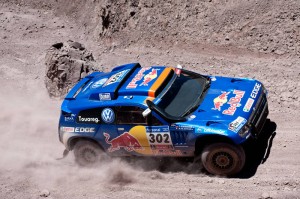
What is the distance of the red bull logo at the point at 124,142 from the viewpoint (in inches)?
398

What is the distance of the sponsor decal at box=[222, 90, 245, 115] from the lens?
9727 millimetres

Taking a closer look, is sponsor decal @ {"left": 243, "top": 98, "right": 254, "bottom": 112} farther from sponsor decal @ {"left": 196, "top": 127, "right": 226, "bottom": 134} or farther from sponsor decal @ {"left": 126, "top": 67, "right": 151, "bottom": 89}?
sponsor decal @ {"left": 126, "top": 67, "right": 151, "bottom": 89}

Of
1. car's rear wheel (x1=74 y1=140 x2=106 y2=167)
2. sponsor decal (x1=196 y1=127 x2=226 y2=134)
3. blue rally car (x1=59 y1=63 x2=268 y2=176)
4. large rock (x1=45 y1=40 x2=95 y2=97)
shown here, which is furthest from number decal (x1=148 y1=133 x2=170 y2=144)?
large rock (x1=45 y1=40 x2=95 y2=97)

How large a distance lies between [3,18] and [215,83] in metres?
12.3

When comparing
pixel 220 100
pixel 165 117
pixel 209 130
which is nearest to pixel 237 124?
pixel 209 130

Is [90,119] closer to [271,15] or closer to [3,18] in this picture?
[271,15]

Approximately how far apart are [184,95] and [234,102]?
1.09 m

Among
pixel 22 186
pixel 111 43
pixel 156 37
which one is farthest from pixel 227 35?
pixel 22 186

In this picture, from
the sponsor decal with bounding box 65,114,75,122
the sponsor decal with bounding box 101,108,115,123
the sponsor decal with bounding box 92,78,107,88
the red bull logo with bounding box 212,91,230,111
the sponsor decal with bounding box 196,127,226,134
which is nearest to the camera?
the sponsor decal with bounding box 196,127,226,134

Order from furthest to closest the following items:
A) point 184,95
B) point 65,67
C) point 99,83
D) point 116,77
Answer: point 65,67, point 99,83, point 116,77, point 184,95

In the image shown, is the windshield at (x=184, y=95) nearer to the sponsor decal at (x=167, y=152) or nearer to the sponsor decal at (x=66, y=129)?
the sponsor decal at (x=167, y=152)

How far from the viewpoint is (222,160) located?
31.4 feet

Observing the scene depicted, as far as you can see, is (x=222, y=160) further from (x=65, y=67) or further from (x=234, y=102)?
(x=65, y=67)

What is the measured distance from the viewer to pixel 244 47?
587 inches
